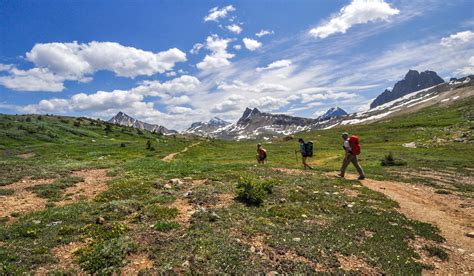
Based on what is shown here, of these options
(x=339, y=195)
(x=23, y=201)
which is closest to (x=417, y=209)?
(x=339, y=195)

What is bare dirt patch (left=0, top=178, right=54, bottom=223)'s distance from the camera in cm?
1595

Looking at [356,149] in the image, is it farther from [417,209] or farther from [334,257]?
[334,257]

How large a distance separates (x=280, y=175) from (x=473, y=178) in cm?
1936

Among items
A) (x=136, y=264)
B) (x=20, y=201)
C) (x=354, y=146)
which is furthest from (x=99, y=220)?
(x=354, y=146)

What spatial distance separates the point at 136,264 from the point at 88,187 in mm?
12661

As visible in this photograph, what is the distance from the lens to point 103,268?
1018 centimetres

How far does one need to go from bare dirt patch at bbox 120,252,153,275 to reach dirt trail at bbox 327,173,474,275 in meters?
9.32

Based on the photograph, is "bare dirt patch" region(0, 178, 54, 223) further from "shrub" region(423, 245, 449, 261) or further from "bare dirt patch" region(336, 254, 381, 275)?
"shrub" region(423, 245, 449, 261)

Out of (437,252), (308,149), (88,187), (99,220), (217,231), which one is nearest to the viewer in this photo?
(437,252)

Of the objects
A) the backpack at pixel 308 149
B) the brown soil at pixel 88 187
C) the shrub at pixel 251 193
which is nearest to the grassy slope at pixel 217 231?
the shrub at pixel 251 193

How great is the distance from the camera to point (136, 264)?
34.4 feet

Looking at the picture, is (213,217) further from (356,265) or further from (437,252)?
(437,252)

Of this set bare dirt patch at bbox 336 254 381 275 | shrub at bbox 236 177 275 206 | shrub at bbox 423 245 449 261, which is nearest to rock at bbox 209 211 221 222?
shrub at bbox 236 177 275 206

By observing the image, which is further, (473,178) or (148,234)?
(473,178)
